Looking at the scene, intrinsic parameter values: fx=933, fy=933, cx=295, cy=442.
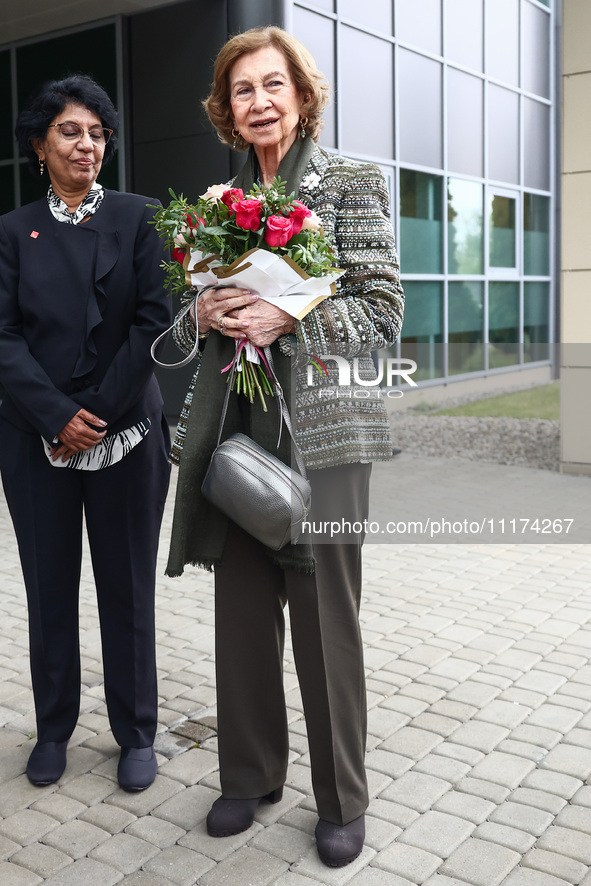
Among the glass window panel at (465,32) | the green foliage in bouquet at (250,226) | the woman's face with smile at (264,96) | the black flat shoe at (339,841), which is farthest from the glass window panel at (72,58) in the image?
the black flat shoe at (339,841)

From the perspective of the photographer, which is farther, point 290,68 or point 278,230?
point 290,68

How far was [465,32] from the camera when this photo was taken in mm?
14242

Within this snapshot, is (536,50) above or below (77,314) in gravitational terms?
above

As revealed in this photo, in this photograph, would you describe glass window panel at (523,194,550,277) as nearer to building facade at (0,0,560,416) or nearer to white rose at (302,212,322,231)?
building facade at (0,0,560,416)

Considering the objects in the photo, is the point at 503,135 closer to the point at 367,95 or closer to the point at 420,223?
the point at 420,223

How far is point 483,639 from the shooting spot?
4.73 meters

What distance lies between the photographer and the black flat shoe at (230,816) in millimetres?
2928

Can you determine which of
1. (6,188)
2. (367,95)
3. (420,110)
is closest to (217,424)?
(367,95)

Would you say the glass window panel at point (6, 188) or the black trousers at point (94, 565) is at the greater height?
the glass window panel at point (6, 188)

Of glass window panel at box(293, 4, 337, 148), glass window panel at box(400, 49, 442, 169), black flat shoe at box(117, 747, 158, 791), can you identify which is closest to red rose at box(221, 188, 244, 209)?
black flat shoe at box(117, 747, 158, 791)

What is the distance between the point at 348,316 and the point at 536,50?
15.5 metres

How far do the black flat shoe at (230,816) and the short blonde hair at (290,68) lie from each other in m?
2.07

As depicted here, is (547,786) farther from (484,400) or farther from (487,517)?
(484,400)

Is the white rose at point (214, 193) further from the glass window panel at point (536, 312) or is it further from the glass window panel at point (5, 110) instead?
the glass window panel at point (536, 312)
